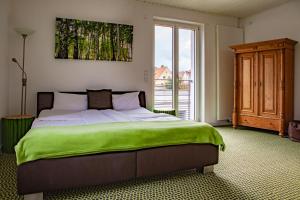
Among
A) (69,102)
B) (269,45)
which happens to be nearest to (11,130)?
(69,102)

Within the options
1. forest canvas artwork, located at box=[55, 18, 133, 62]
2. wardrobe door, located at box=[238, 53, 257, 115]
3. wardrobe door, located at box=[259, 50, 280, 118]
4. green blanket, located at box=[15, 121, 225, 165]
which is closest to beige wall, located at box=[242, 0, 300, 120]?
wardrobe door, located at box=[259, 50, 280, 118]

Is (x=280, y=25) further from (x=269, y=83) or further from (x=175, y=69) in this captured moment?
(x=175, y=69)

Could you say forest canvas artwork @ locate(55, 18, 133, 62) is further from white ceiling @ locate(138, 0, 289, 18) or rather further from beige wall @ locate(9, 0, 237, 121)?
white ceiling @ locate(138, 0, 289, 18)

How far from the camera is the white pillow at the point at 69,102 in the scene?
3.69 m

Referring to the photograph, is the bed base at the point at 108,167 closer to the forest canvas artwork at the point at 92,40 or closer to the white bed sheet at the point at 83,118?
the white bed sheet at the point at 83,118

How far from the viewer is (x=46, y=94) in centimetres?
379

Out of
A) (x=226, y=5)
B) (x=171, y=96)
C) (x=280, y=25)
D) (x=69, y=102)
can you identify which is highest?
(x=226, y=5)

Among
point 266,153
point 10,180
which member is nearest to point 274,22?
point 266,153

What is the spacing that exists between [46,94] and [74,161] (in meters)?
2.19

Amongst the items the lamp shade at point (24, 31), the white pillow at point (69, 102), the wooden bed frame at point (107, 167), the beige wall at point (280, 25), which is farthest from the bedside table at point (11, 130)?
the beige wall at point (280, 25)

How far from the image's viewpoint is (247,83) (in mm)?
4941

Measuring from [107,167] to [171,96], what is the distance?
3.25 m

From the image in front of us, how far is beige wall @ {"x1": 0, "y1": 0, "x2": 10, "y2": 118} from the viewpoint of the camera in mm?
3262

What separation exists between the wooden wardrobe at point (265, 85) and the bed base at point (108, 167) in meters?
2.55
